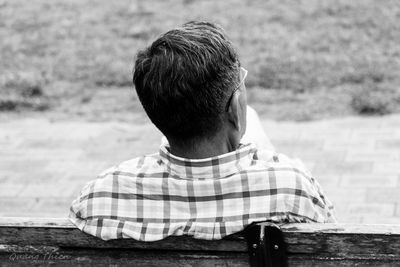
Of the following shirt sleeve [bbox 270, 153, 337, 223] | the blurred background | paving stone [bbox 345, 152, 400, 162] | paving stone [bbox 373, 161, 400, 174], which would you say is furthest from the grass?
shirt sleeve [bbox 270, 153, 337, 223]

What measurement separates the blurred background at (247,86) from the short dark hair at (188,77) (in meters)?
2.40

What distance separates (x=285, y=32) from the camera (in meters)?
7.97

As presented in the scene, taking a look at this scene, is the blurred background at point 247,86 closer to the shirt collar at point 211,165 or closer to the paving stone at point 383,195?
the paving stone at point 383,195

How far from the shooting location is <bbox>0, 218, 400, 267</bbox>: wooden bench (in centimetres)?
204

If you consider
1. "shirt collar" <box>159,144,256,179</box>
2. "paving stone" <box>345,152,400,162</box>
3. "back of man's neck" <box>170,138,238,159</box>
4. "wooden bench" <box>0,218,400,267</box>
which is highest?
"back of man's neck" <box>170,138,238,159</box>

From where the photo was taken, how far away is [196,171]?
7.31 feet

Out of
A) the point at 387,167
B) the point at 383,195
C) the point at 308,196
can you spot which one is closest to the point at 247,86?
the point at 387,167

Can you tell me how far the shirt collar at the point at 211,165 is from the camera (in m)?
2.21

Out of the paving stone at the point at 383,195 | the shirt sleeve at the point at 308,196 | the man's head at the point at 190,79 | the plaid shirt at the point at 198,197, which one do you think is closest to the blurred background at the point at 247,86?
the paving stone at the point at 383,195

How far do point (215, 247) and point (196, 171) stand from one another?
0.69 ft

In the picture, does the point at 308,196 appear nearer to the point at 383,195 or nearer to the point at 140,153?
the point at 383,195

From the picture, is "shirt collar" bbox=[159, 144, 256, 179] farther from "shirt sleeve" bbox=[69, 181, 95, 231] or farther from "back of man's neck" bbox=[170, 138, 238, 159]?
"shirt sleeve" bbox=[69, 181, 95, 231]

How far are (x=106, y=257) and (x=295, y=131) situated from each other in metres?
3.64

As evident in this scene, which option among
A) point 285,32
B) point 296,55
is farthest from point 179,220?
point 285,32
